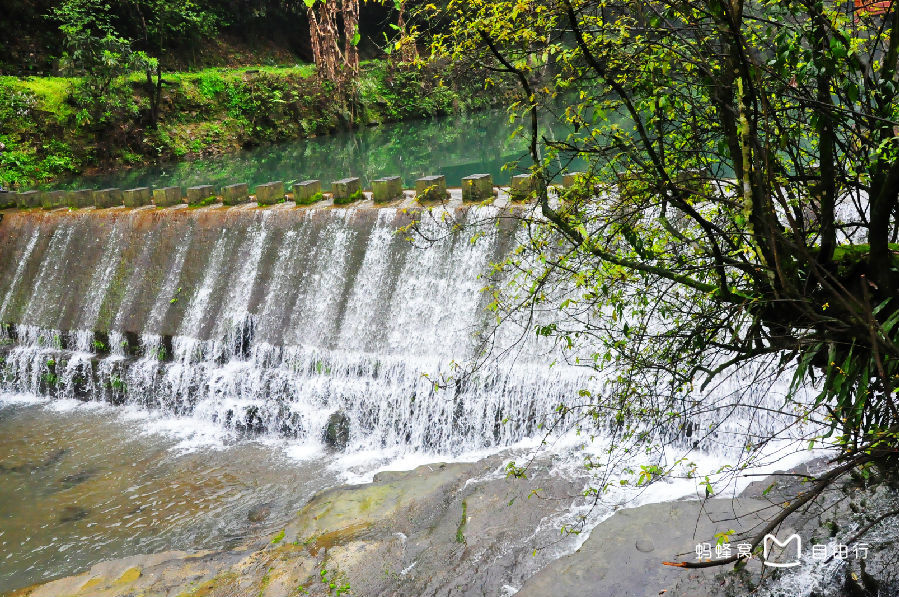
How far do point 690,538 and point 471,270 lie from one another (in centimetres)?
418

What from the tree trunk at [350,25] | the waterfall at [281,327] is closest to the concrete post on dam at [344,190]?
the waterfall at [281,327]

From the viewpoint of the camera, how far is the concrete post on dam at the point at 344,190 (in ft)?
28.2

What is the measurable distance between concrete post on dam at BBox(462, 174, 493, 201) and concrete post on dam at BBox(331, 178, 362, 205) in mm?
1623

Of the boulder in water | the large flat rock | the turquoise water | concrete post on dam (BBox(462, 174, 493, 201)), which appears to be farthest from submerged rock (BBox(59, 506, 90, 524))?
the turquoise water

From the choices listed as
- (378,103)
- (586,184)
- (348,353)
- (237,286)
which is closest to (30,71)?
(378,103)

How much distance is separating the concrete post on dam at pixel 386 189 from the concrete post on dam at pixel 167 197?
3.32 m

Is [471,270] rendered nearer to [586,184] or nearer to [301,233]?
[301,233]

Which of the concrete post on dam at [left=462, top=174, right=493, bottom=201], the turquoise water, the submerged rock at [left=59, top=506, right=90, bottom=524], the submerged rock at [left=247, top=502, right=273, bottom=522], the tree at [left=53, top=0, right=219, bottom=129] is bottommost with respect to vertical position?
the submerged rock at [left=59, top=506, right=90, bottom=524]

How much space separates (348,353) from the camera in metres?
7.36

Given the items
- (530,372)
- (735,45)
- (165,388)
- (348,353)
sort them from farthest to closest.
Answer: (165,388) → (348,353) → (530,372) → (735,45)

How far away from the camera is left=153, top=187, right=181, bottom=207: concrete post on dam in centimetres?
988

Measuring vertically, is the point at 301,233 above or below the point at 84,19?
below

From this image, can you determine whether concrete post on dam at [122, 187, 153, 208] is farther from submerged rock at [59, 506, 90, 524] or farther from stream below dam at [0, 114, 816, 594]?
submerged rock at [59, 506, 90, 524]

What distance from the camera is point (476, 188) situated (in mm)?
7750
